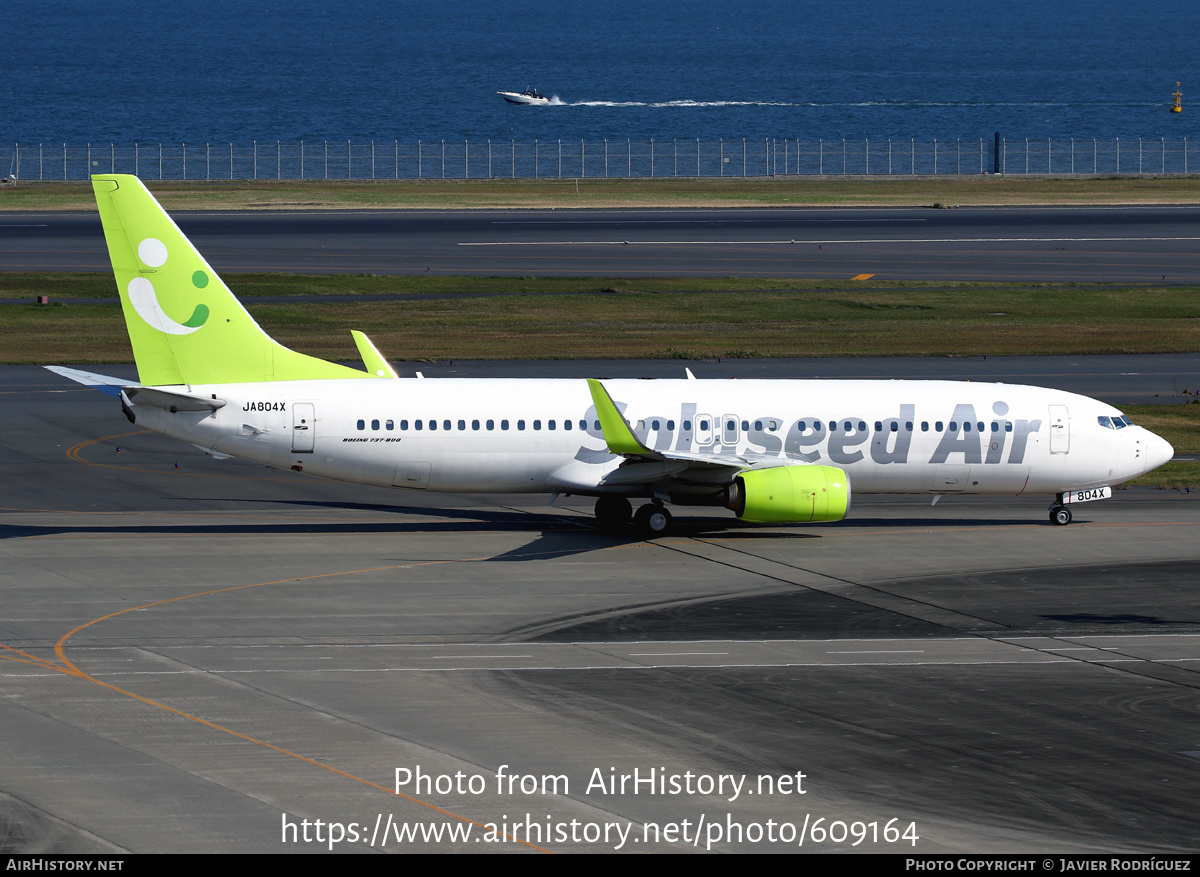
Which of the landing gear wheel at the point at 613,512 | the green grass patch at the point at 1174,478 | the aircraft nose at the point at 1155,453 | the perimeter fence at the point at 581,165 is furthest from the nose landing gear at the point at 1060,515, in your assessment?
the perimeter fence at the point at 581,165

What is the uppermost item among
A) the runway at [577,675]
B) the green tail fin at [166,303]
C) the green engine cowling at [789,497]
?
the green tail fin at [166,303]

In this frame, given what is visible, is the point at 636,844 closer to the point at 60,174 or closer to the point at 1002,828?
the point at 1002,828

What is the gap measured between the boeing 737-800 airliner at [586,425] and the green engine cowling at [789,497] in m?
0.04

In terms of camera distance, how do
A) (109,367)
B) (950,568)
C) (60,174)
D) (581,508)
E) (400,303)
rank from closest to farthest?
(950,568), (581,508), (109,367), (400,303), (60,174)

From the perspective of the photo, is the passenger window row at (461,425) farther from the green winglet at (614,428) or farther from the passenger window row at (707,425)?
the green winglet at (614,428)

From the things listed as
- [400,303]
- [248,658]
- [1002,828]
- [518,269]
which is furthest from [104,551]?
[518,269]

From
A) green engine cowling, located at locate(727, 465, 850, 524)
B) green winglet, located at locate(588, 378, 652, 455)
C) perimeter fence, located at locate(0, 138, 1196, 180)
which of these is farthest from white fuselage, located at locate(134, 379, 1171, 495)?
perimeter fence, located at locate(0, 138, 1196, 180)

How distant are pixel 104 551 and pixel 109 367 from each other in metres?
28.1

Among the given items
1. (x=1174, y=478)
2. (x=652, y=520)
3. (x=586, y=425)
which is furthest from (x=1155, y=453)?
(x=586, y=425)

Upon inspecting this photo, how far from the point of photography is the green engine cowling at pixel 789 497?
130 ft

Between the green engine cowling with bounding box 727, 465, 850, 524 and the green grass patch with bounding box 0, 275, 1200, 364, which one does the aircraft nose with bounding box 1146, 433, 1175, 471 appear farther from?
the green grass patch with bounding box 0, 275, 1200, 364

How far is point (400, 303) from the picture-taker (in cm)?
8256

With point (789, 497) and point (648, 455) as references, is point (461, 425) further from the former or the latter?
point (789, 497)

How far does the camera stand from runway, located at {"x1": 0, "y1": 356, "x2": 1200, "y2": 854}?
71.1 ft
